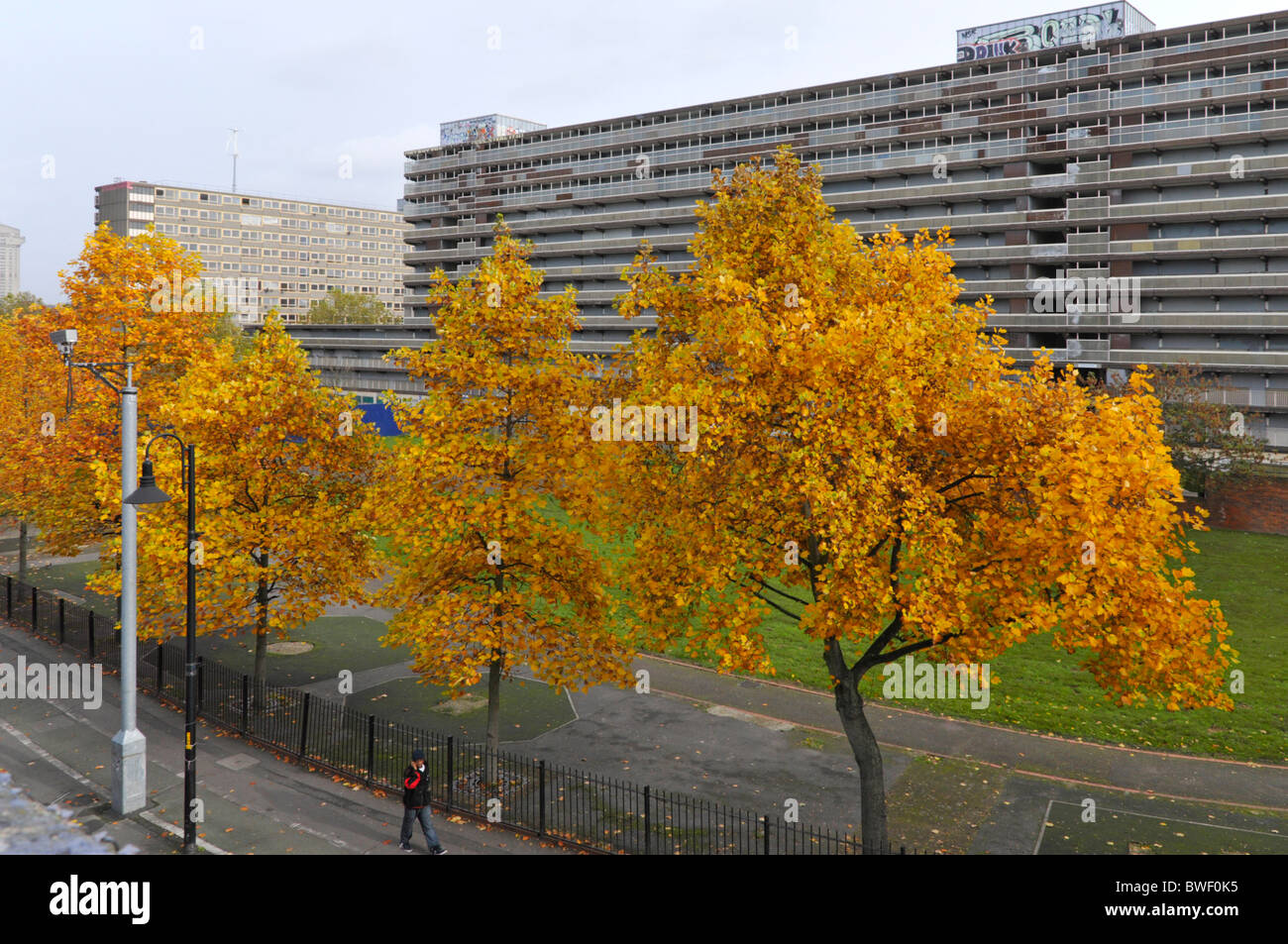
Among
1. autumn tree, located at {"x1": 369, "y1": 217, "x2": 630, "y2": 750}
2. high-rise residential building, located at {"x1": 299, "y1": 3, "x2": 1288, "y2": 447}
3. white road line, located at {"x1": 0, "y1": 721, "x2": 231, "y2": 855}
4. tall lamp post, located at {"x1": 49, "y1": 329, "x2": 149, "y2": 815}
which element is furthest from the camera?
high-rise residential building, located at {"x1": 299, "y1": 3, "x2": 1288, "y2": 447}

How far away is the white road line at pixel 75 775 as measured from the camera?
14.9m

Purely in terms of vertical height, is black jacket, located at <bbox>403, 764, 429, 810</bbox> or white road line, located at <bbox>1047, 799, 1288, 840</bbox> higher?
black jacket, located at <bbox>403, 764, 429, 810</bbox>

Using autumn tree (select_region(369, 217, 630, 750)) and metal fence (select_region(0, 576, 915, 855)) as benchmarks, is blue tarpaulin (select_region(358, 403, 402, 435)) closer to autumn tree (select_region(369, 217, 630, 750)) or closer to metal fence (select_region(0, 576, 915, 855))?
metal fence (select_region(0, 576, 915, 855))

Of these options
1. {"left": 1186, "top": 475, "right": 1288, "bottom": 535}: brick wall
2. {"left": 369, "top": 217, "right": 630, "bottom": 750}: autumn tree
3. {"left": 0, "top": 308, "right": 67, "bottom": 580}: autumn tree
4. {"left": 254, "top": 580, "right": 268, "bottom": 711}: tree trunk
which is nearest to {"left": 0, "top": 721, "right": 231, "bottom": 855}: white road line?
{"left": 254, "top": 580, "right": 268, "bottom": 711}: tree trunk

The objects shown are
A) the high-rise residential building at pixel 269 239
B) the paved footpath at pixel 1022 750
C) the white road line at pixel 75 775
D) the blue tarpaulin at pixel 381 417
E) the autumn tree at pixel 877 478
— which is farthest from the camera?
the high-rise residential building at pixel 269 239

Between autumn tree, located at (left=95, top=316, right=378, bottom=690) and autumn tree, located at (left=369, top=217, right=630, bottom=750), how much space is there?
3.43 metres

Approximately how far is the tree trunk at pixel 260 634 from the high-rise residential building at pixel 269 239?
121411 millimetres

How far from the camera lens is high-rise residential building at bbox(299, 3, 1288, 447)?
49969mm

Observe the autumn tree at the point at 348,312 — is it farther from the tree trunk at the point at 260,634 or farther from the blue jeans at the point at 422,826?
the blue jeans at the point at 422,826

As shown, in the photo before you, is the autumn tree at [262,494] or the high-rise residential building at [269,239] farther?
the high-rise residential building at [269,239]

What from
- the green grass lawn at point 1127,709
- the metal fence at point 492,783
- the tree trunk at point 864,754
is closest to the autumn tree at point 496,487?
Result: the metal fence at point 492,783

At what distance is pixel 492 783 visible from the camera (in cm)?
1753
